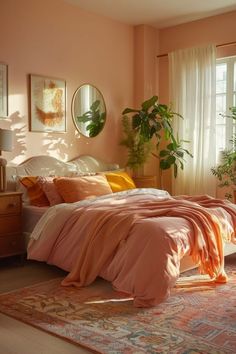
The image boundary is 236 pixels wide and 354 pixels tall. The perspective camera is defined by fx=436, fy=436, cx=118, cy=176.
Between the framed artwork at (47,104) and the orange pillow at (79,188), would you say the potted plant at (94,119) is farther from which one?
the orange pillow at (79,188)

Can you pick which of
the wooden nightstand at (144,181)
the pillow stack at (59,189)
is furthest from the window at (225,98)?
the pillow stack at (59,189)

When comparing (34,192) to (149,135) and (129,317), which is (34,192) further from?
(129,317)

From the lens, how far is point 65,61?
5.51m

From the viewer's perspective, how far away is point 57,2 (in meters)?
5.38

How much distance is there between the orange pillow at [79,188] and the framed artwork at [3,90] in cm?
98

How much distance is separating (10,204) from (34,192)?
392 mm

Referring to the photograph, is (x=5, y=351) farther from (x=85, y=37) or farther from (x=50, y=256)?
(x=85, y=37)

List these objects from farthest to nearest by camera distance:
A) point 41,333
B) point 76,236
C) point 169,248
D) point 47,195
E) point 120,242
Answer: point 47,195 → point 76,236 → point 120,242 → point 169,248 → point 41,333

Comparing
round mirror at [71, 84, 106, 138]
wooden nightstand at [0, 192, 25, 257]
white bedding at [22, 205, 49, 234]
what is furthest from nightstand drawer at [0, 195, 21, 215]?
round mirror at [71, 84, 106, 138]

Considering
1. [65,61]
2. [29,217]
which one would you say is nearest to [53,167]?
[29,217]

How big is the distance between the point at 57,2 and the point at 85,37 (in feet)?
1.91

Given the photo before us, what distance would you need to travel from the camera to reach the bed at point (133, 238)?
3.28m

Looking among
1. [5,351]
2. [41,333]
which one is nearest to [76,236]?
[41,333]

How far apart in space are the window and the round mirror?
62.7 inches
